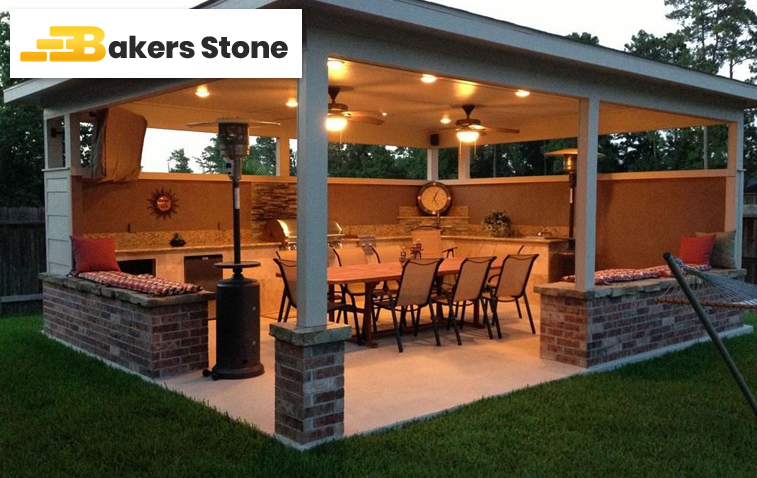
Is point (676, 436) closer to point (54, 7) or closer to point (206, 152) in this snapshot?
point (54, 7)

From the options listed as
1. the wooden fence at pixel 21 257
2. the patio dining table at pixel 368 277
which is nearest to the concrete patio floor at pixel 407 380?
the patio dining table at pixel 368 277

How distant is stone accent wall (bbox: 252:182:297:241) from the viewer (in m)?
9.05

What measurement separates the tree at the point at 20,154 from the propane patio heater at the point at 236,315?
975cm

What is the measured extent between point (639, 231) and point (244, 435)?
6.50 metres

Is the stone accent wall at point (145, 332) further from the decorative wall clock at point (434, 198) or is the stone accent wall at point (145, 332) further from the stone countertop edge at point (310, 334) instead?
the decorative wall clock at point (434, 198)

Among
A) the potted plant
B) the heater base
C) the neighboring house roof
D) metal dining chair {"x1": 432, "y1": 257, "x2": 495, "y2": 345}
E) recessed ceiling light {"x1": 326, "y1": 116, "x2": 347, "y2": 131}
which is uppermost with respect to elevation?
the neighboring house roof

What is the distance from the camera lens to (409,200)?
444 inches

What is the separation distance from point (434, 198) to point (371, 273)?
463cm

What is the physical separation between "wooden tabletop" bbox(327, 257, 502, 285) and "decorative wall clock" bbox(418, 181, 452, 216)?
3341mm

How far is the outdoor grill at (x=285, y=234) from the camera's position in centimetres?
863

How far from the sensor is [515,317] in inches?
323

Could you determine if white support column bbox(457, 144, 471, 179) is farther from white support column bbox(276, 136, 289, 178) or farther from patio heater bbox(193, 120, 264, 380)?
patio heater bbox(193, 120, 264, 380)

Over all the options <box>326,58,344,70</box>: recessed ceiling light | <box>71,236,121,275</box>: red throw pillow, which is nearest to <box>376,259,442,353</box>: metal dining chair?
<box>326,58,344,70</box>: recessed ceiling light

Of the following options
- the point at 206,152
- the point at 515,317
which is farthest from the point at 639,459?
the point at 206,152
